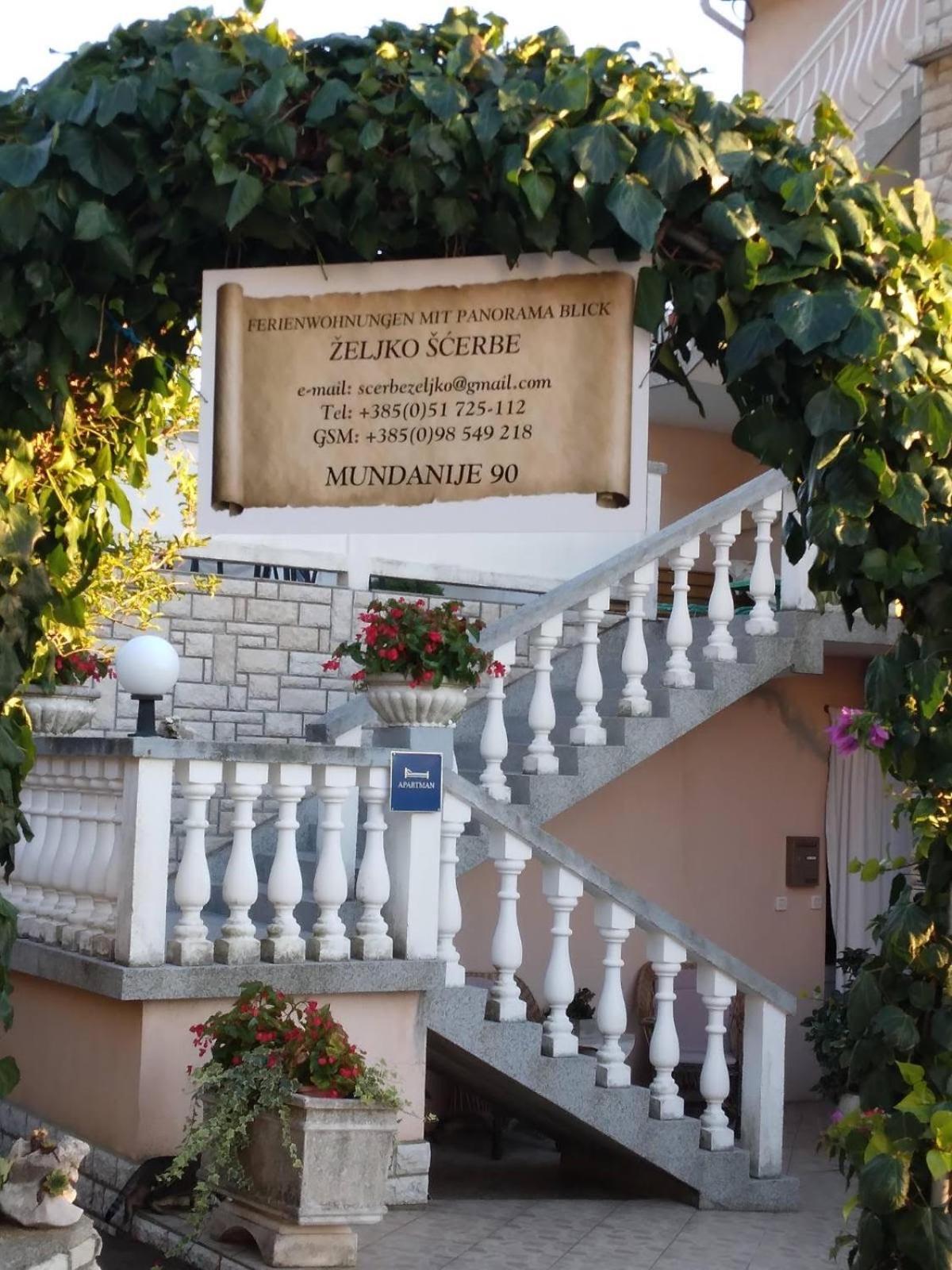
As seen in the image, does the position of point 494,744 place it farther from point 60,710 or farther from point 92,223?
point 92,223

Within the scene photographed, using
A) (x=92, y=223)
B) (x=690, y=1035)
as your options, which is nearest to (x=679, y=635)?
(x=690, y=1035)

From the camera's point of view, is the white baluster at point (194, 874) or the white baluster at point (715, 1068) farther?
the white baluster at point (715, 1068)

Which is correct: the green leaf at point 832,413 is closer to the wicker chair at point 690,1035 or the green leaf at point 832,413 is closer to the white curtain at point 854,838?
the wicker chair at point 690,1035

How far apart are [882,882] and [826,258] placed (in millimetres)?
8418

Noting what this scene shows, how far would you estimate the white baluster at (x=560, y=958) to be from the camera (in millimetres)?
7398

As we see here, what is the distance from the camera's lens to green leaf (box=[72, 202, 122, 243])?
3.74m

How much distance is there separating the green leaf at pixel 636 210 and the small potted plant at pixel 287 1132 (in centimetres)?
320

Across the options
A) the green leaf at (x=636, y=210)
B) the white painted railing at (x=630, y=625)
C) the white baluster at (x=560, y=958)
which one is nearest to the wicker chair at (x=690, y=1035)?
the white baluster at (x=560, y=958)

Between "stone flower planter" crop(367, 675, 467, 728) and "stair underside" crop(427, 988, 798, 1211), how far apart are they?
1181 millimetres

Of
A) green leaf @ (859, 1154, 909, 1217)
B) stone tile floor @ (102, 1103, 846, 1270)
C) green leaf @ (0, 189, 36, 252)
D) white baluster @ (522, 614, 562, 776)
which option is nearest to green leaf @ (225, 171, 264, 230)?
green leaf @ (0, 189, 36, 252)

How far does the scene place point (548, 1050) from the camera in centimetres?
737

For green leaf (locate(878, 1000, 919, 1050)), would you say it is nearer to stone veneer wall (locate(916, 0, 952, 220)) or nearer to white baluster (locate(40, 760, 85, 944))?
white baluster (locate(40, 760, 85, 944))

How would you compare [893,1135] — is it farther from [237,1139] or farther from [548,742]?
[548,742]

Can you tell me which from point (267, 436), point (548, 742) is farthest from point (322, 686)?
point (267, 436)
